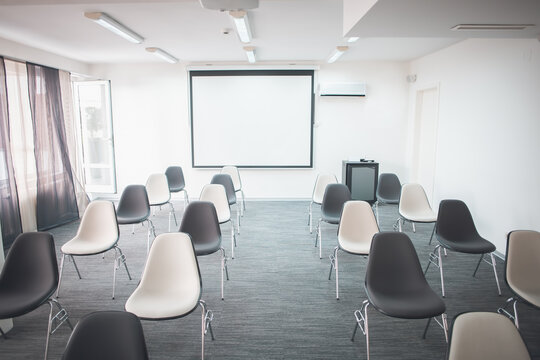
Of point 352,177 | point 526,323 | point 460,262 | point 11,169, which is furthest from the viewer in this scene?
point 352,177

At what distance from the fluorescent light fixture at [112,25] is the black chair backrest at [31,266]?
8.47 ft

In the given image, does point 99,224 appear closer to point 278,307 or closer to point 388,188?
point 278,307

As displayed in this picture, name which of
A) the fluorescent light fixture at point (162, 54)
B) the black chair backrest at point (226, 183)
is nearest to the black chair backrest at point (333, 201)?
the black chair backrest at point (226, 183)

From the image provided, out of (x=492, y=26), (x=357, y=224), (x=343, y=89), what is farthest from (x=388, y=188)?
(x=492, y=26)

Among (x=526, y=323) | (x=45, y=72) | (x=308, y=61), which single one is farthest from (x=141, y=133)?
(x=526, y=323)

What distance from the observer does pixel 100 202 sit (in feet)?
12.8

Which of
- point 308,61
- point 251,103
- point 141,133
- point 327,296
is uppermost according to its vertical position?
point 308,61

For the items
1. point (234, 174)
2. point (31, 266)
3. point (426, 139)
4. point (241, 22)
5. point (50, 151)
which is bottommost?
point (31, 266)

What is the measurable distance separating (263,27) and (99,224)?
326cm

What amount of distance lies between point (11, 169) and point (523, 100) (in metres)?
7.15

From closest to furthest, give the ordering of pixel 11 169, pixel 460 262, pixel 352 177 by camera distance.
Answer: pixel 460 262 < pixel 11 169 < pixel 352 177

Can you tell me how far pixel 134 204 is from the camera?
481cm

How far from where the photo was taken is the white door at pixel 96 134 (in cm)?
769

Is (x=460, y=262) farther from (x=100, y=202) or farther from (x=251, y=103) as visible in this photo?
(x=251, y=103)
